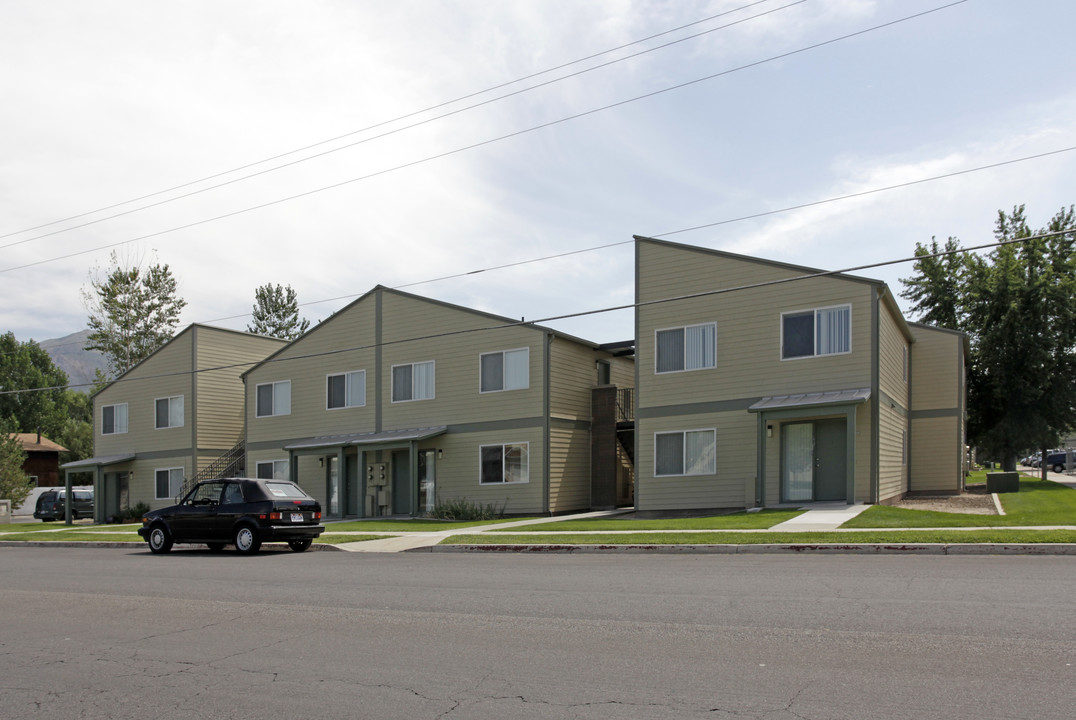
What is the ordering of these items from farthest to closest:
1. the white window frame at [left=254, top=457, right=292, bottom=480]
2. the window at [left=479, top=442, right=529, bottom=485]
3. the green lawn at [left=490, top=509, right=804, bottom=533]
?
the white window frame at [left=254, top=457, right=292, bottom=480] → the window at [left=479, top=442, right=529, bottom=485] → the green lawn at [left=490, top=509, right=804, bottom=533]

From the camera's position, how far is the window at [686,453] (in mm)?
26109

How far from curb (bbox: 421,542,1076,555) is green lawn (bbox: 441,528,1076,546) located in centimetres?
20

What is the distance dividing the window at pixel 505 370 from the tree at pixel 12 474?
2991cm

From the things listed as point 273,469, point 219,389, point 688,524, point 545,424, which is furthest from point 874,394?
point 219,389

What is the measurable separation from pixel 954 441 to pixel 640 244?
517 inches

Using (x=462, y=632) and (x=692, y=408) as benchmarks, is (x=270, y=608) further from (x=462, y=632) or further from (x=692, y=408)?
(x=692, y=408)

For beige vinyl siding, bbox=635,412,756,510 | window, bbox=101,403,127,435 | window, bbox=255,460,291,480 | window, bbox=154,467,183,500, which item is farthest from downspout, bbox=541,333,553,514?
window, bbox=101,403,127,435

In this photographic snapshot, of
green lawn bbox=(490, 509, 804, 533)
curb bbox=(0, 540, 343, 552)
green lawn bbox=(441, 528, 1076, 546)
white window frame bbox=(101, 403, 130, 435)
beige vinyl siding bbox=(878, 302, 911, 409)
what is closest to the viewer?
green lawn bbox=(441, 528, 1076, 546)

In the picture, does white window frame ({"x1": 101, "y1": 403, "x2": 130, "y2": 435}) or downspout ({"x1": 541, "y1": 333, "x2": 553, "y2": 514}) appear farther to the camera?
white window frame ({"x1": 101, "y1": 403, "x2": 130, "y2": 435})

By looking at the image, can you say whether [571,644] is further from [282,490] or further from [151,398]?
[151,398]

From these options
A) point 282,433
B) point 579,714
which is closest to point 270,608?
point 579,714

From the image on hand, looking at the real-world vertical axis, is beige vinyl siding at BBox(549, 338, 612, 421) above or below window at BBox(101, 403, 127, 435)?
above

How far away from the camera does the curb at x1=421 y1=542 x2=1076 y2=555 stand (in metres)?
14.0

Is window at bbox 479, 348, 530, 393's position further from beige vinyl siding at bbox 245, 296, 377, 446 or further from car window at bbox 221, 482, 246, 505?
car window at bbox 221, 482, 246, 505
